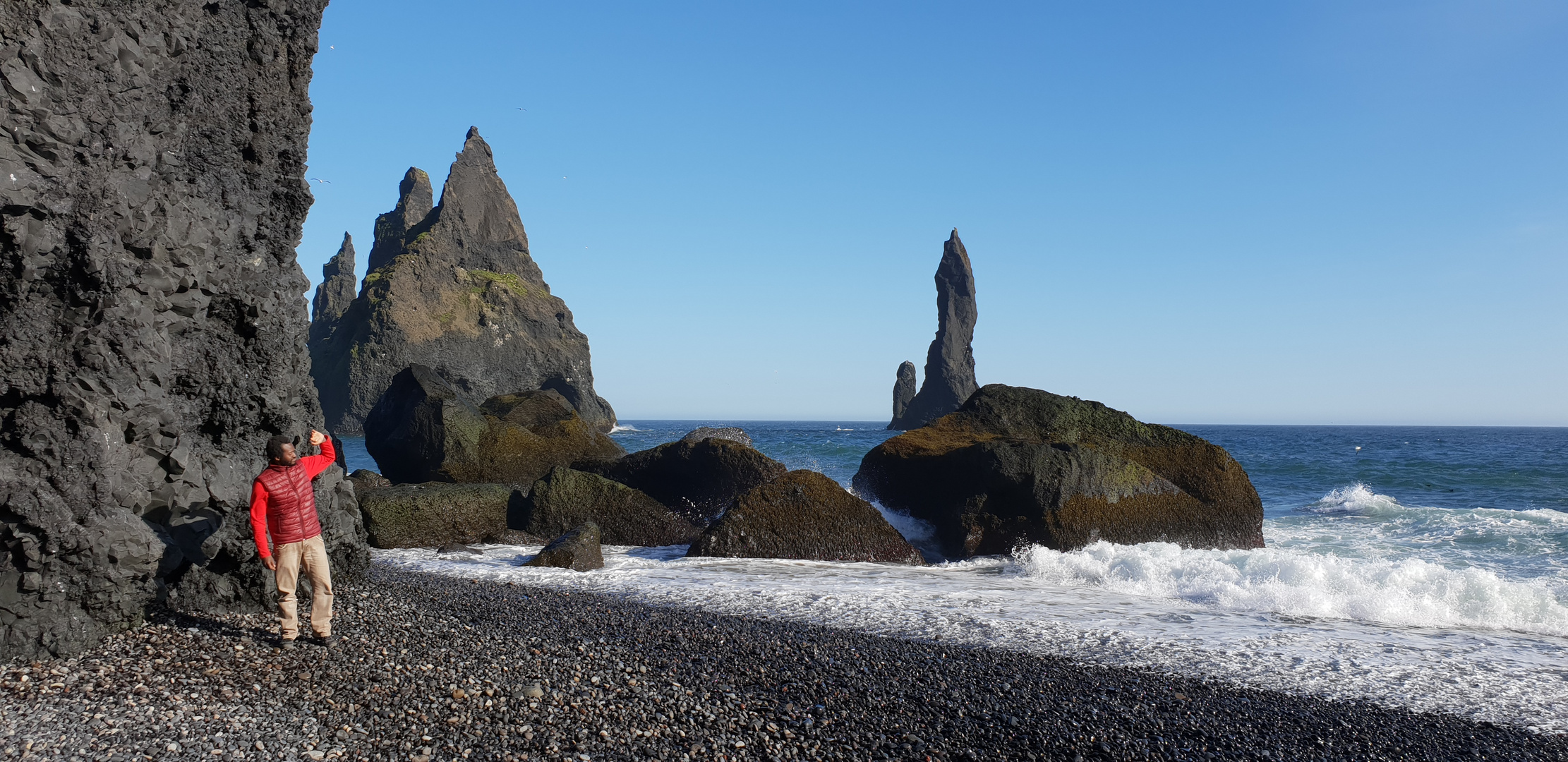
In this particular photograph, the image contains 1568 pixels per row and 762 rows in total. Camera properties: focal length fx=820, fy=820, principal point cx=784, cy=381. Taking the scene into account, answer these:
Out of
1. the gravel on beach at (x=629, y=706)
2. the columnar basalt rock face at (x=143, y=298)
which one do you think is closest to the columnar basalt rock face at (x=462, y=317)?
the columnar basalt rock face at (x=143, y=298)

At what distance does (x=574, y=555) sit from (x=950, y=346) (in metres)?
109

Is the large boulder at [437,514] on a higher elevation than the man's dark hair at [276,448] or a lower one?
lower

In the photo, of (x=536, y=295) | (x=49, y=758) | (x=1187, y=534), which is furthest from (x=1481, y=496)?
(x=536, y=295)

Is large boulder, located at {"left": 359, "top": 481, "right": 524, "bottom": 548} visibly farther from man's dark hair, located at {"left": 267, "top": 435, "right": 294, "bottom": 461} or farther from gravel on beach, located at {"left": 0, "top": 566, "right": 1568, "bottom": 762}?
man's dark hair, located at {"left": 267, "top": 435, "right": 294, "bottom": 461}

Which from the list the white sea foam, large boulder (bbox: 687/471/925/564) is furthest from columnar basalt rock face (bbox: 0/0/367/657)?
the white sea foam

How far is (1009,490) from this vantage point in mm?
12406

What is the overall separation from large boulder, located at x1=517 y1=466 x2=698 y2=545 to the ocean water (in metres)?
0.49

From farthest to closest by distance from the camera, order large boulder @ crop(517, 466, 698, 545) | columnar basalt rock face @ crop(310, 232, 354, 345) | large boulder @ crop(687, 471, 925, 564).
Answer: columnar basalt rock face @ crop(310, 232, 354, 345) < large boulder @ crop(517, 466, 698, 545) < large boulder @ crop(687, 471, 925, 564)

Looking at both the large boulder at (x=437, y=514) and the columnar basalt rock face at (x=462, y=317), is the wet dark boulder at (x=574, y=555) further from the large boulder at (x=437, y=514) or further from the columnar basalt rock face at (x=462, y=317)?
the columnar basalt rock face at (x=462, y=317)

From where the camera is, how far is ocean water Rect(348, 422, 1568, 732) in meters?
6.68

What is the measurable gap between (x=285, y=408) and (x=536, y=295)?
272 ft

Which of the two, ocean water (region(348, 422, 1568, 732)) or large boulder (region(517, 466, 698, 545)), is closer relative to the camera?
ocean water (region(348, 422, 1568, 732))

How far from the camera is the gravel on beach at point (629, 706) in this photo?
449 cm

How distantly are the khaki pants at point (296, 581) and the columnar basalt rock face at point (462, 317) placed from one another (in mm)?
67933
